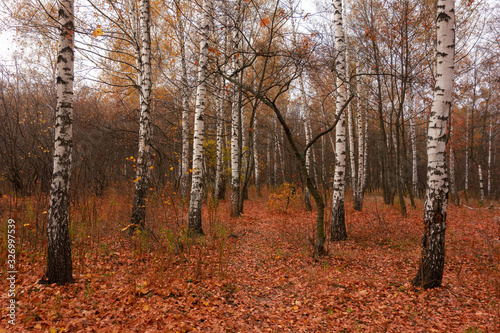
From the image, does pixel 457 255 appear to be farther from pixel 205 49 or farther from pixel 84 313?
pixel 205 49

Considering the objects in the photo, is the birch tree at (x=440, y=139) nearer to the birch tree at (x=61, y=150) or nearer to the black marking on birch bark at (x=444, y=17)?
the black marking on birch bark at (x=444, y=17)

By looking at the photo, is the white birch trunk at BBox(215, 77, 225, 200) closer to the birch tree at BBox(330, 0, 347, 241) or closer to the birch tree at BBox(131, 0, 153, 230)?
the birch tree at BBox(131, 0, 153, 230)

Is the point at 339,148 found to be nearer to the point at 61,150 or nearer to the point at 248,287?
the point at 248,287

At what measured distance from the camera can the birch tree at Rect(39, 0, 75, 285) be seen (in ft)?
11.9

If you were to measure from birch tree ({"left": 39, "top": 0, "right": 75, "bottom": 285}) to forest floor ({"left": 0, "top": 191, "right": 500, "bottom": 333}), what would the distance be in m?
0.54

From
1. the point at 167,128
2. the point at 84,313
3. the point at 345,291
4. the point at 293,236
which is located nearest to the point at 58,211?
the point at 84,313

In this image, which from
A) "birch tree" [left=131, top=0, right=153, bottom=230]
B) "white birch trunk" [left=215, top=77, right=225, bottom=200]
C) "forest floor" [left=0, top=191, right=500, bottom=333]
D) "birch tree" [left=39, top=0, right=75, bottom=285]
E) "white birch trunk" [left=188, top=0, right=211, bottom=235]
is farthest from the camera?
"white birch trunk" [left=215, top=77, right=225, bottom=200]

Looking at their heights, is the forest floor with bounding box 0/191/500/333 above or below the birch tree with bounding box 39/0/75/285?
below

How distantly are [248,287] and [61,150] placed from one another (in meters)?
3.76

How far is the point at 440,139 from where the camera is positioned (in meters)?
4.05

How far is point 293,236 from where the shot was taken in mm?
7168

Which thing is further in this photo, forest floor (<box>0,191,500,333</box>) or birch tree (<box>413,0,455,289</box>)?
birch tree (<box>413,0,455,289</box>)

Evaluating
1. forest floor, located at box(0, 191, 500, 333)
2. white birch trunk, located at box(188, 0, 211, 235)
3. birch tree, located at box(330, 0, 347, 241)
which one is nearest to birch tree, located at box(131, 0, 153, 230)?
forest floor, located at box(0, 191, 500, 333)

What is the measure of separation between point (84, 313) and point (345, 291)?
4.01 meters
